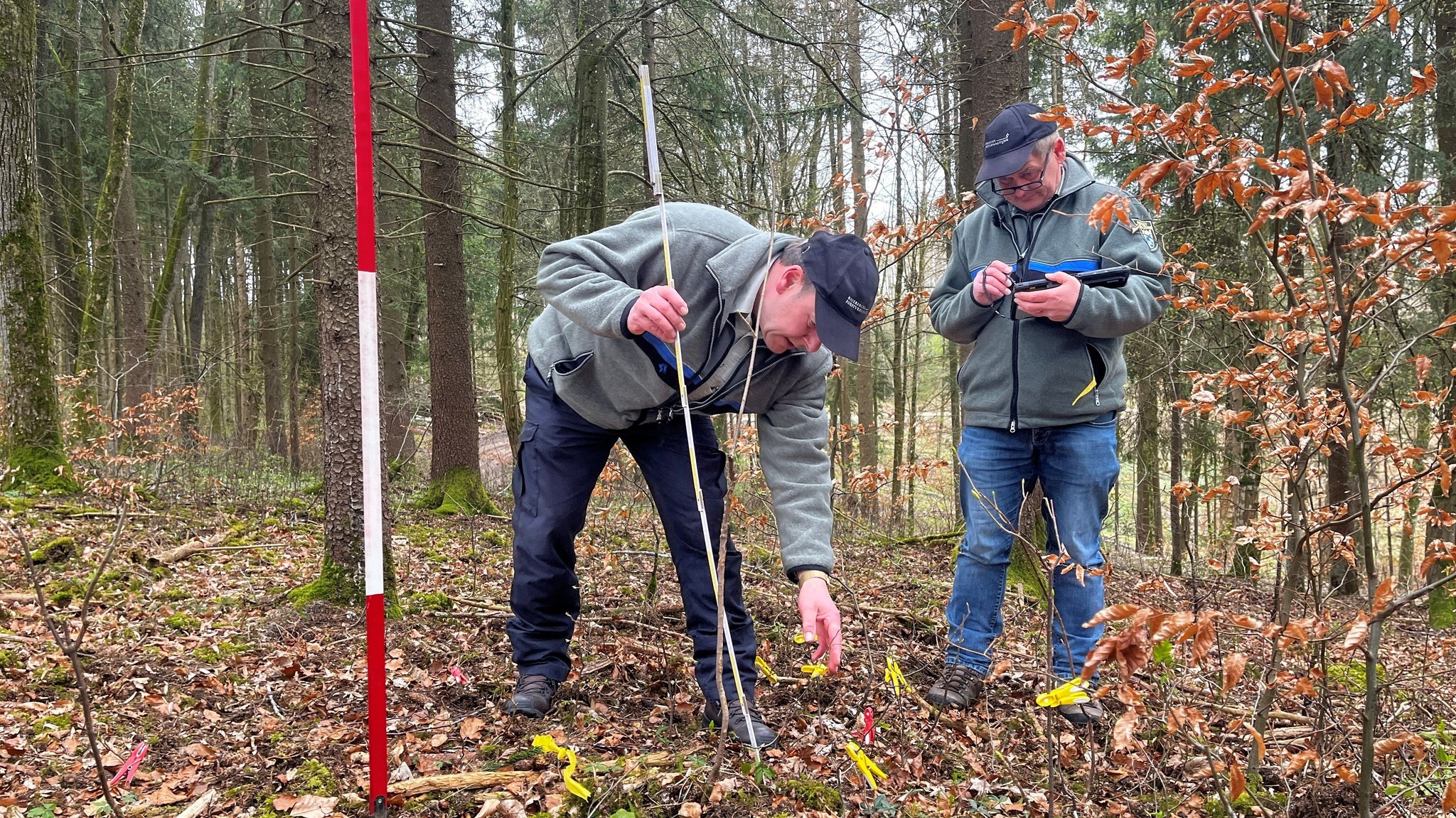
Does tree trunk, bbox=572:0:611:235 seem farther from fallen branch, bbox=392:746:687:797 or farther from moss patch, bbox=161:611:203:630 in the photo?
fallen branch, bbox=392:746:687:797

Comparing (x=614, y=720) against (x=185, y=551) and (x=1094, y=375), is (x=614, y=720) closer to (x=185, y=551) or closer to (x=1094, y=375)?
(x=1094, y=375)

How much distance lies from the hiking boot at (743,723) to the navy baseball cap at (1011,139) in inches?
79.6

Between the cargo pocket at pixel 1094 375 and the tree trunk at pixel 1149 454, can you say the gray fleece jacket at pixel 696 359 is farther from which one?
the tree trunk at pixel 1149 454

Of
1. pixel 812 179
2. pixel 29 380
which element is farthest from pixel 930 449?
pixel 29 380

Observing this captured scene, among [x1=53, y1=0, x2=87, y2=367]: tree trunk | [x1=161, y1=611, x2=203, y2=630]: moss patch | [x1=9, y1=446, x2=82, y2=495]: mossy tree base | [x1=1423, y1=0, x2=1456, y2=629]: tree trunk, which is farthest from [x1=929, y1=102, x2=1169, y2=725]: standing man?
[x1=53, y1=0, x2=87, y2=367]: tree trunk

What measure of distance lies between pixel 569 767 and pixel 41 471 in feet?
20.0

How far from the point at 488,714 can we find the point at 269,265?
12.1 meters

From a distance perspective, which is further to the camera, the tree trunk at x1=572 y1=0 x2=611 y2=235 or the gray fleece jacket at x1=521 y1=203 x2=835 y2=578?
the tree trunk at x1=572 y1=0 x2=611 y2=235

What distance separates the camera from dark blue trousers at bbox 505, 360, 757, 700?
289 centimetres

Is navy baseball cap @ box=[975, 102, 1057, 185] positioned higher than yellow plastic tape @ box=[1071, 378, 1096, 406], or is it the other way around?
navy baseball cap @ box=[975, 102, 1057, 185]

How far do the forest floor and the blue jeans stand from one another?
0.75 feet

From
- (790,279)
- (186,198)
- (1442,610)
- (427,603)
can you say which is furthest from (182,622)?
(186,198)

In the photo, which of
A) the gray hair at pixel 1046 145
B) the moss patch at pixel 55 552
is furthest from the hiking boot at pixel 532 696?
Result: the moss patch at pixel 55 552

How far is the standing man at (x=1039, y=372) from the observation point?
9.72 feet
